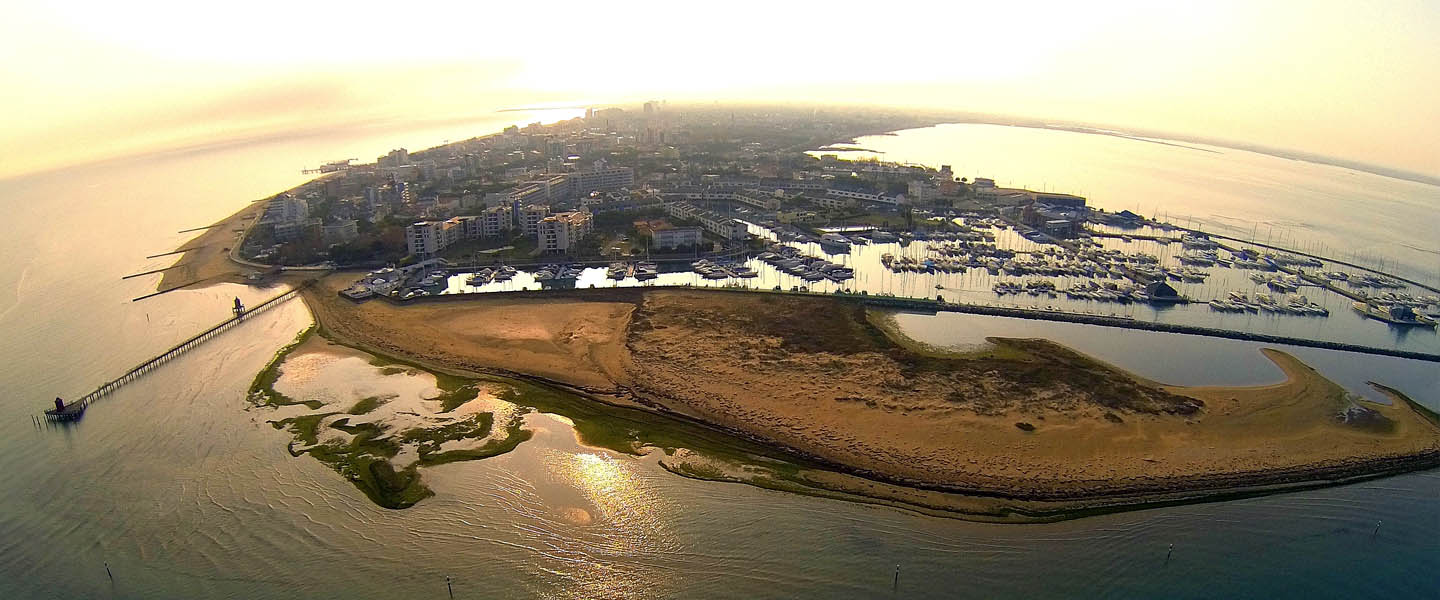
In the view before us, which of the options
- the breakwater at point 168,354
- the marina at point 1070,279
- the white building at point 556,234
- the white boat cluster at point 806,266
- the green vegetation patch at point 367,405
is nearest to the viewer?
the green vegetation patch at point 367,405

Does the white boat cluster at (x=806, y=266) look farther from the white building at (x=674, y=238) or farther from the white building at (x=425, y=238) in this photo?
the white building at (x=425, y=238)

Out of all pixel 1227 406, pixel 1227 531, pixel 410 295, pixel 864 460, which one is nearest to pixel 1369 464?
pixel 1227 406

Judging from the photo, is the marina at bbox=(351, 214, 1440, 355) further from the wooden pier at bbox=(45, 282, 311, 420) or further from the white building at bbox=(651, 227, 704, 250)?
the wooden pier at bbox=(45, 282, 311, 420)

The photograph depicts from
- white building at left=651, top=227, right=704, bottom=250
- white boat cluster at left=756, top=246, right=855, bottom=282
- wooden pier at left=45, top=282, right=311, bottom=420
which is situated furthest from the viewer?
white building at left=651, top=227, right=704, bottom=250

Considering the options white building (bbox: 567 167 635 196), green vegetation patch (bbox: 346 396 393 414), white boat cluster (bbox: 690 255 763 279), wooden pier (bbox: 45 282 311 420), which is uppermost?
white building (bbox: 567 167 635 196)

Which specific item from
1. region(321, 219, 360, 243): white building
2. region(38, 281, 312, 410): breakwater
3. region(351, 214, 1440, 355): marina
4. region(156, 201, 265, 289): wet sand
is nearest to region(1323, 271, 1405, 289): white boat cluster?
region(351, 214, 1440, 355): marina

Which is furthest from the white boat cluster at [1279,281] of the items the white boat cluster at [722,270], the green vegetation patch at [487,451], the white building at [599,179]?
the white building at [599,179]

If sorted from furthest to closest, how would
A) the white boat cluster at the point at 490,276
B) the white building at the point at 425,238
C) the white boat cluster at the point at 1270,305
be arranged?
the white building at the point at 425,238
the white boat cluster at the point at 490,276
the white boat cluster at the point at 1270,305
